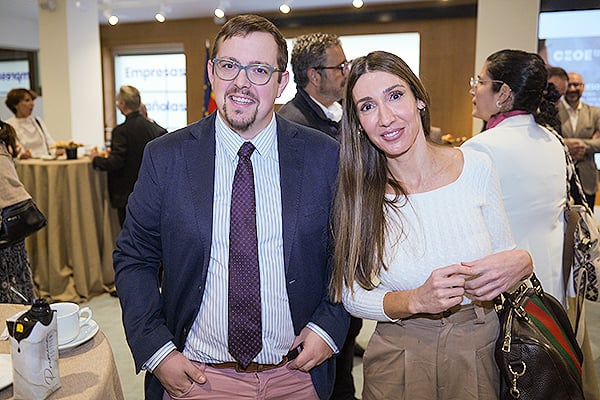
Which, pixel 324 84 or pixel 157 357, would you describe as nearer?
→ pixel 157 357

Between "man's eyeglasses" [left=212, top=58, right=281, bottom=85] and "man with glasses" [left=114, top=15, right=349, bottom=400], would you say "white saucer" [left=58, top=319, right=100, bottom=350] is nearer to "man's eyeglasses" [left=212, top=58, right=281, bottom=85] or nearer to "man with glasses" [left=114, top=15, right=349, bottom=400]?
"man with glasses" [left=114, top=15, right=349, bottom=400]

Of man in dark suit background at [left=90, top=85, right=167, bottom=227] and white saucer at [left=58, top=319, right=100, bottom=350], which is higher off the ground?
man in dark suit background at [left=90, top=85, right=167, bottom=227]

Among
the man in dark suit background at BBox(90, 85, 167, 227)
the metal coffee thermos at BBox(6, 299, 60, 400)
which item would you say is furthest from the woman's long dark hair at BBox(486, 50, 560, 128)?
the man in dark suit background at BBox(90, 85, 167, 227)

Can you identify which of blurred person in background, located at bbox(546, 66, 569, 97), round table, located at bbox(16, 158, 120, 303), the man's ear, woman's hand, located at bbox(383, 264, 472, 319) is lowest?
round table, located at bbox(16, 158, 120, 303)

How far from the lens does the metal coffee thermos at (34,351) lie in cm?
120

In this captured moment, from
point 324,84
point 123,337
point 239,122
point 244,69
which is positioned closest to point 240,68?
point 244,69

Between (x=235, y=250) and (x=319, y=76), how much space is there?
5.43ft

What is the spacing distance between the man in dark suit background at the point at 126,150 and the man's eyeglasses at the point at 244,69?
323 centimetres

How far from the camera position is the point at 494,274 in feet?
4.84

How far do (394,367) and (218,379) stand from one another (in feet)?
1.57

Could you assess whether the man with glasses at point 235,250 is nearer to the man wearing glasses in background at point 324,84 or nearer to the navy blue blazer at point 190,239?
the navy blue blazer at point 190,239

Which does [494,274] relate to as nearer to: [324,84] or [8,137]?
[324,84]

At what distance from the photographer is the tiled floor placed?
326cm

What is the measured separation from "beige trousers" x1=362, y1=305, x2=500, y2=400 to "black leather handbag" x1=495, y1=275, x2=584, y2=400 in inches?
1.8
